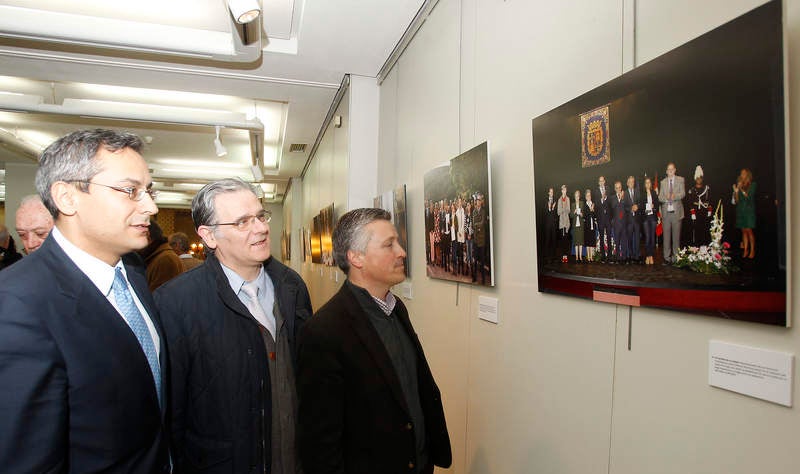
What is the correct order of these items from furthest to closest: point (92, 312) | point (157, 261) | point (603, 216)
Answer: point (157, 261)
point (603, 216)
point (92, 312)

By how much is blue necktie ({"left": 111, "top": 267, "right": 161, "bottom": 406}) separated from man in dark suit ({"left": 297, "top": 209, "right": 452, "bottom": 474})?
1.75 feet

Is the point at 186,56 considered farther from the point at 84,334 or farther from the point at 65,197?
the point at 84,334

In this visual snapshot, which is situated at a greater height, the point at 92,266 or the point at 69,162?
the point at 69,162

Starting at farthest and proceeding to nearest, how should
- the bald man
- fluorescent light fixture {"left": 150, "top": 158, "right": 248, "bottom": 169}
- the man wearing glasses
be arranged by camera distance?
1. fluorescent light fixture {"left": 150, "top": 158, "right": 248, "bottom": 169}
2. the bald man
3. the man wearing glasses

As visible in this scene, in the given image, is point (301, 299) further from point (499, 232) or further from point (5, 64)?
point (5, 64)

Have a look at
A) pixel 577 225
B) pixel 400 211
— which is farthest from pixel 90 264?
pixel 400 211

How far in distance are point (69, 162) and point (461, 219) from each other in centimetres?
192

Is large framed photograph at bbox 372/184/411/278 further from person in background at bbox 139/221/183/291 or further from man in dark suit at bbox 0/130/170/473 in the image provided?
man in dark suit at bbox 0/130/170/473

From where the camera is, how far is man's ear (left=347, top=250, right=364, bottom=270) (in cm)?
225

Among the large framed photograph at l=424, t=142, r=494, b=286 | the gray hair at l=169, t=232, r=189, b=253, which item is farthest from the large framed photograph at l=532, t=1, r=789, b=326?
the gray hair at l=169, t=232, r=189, b=253

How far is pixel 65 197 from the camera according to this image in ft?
4.94

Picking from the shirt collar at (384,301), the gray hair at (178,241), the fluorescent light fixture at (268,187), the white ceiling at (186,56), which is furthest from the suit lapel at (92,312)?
the fluorescent light fixture at (268,187)

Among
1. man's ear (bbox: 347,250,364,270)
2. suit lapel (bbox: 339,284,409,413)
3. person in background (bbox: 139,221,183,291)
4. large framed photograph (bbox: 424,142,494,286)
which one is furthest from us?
person in background (bbox: 139,221,183,291)

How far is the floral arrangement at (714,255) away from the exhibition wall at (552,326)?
135 mm
